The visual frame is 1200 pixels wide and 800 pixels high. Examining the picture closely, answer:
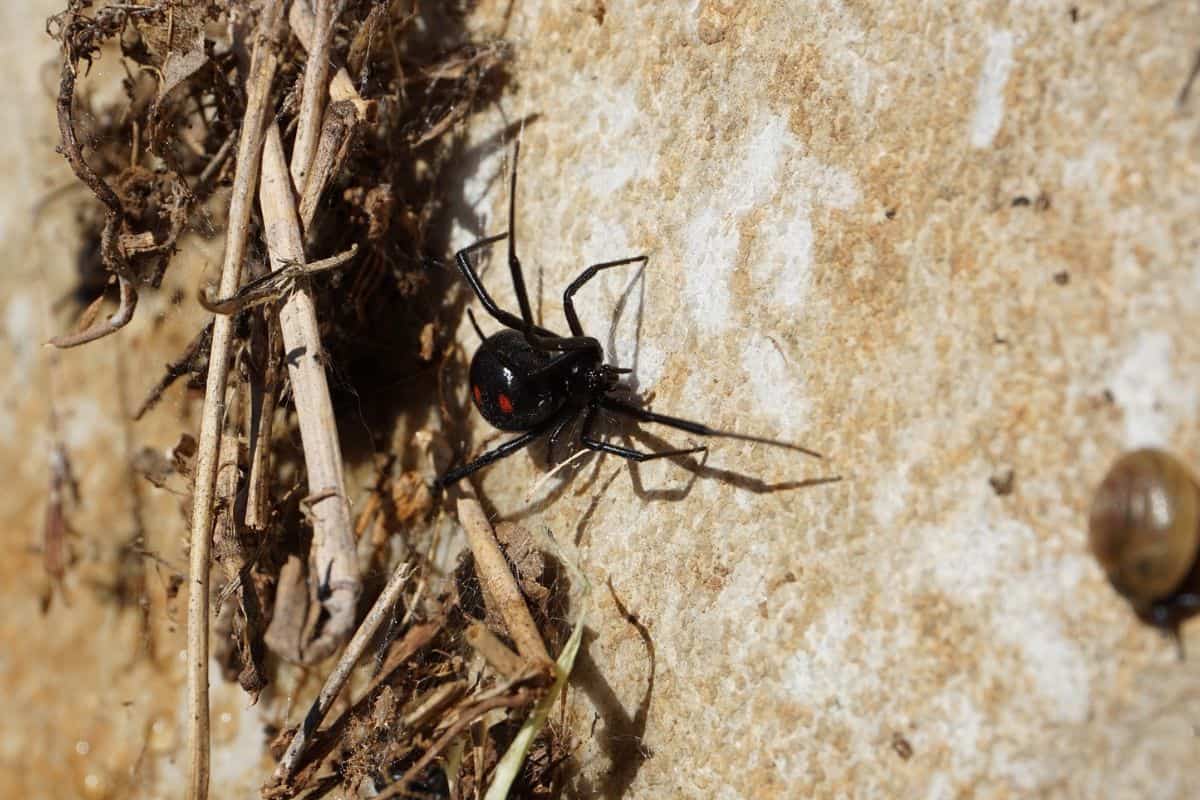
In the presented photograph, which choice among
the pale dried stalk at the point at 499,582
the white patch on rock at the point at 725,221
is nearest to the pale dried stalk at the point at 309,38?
the white patch on rock at the point at 725,221

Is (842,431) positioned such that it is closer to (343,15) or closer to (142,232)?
(343,15)

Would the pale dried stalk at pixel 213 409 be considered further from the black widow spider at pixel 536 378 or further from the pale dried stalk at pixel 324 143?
the black widow spider at pixel 536 378

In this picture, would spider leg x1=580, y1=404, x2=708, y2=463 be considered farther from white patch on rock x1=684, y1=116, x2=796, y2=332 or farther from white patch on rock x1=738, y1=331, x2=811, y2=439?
white patch on rock x1=684, y1=116, x2=796, y2=332

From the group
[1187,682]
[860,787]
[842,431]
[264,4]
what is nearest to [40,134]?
[264,4]

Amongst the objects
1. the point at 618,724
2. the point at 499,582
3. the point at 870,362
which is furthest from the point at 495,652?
the point at 870,362

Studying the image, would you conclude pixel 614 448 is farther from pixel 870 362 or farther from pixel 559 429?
pixel 870 362

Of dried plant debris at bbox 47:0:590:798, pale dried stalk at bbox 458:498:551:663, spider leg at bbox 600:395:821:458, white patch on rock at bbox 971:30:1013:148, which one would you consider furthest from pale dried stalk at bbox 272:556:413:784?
white patch on rock at bbox 971:30:1013:148
